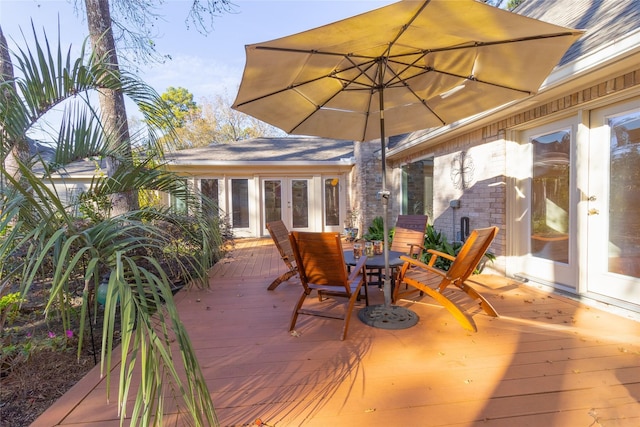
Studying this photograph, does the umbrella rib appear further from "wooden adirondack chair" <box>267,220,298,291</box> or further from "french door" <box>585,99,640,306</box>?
"wooden adirondack chair" <box>267,220,298,291</box>

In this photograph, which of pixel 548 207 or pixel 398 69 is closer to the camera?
pixel 398 69

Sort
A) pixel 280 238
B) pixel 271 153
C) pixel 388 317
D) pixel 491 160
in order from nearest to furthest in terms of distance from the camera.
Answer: pixel 388 317 → pixel 280 238 → pixel 491 160 → pixel 271 153

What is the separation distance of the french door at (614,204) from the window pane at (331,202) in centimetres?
705

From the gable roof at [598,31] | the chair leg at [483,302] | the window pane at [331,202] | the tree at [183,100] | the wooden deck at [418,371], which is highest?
the tree at [183,100]

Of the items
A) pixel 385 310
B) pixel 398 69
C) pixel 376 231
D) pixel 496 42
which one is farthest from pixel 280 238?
pixel 376 231

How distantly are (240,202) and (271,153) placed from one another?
80.0 inches

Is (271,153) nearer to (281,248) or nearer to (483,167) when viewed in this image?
(281,248)

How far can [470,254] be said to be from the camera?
2.86 m

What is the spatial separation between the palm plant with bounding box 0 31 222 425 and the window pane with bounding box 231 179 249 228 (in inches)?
246

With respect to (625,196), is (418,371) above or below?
below

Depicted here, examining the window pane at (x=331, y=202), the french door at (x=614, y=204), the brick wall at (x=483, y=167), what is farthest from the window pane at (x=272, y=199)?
the french door at (x=614, y=204)

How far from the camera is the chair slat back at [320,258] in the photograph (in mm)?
2686

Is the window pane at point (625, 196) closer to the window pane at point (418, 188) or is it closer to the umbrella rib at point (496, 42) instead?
the umbrella rib at point (496, 42)

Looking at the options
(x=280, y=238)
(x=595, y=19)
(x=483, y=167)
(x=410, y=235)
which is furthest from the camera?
(x=483, y=167)
